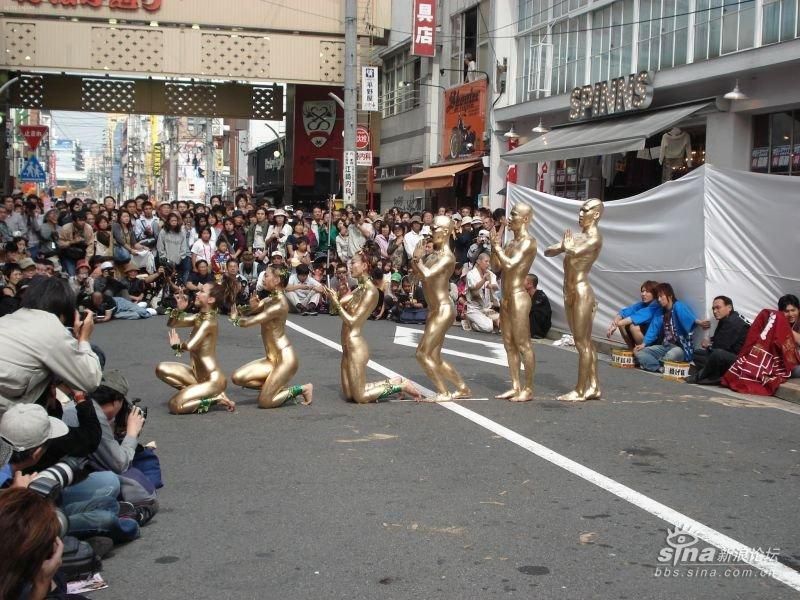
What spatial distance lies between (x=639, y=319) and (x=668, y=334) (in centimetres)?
62

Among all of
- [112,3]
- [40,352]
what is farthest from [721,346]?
[112,3]

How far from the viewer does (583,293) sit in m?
9.61

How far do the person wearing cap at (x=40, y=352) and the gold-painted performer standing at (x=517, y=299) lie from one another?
5.31 meters

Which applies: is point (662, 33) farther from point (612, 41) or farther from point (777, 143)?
point (777, 143)

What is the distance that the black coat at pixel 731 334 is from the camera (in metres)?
10.7

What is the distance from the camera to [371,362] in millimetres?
11953

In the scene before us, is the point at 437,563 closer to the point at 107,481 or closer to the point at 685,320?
the point at 107,481

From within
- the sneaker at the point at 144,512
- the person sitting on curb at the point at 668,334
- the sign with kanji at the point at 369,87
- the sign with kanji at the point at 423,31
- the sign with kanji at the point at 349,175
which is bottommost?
the sneaker at the point at 144,512

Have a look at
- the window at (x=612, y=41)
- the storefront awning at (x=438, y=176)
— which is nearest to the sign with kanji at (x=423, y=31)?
the storefront awning at (x=438, y=176)

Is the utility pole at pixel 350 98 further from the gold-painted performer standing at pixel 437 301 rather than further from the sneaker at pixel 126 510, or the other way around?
the sneaker at pixel 126 510

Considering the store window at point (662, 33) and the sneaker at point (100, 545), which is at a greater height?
the store window at point (662, 33)

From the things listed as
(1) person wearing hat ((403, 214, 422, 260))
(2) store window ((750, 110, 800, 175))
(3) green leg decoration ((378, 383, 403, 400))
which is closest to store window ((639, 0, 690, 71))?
(2) store window ((750, 110, 800, 175))

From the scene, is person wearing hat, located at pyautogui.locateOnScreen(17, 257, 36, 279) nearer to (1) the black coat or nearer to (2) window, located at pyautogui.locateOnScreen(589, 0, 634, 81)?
(1) the black coat

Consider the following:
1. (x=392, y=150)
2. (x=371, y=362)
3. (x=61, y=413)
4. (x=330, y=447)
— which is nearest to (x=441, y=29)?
(x=392, y=150)
